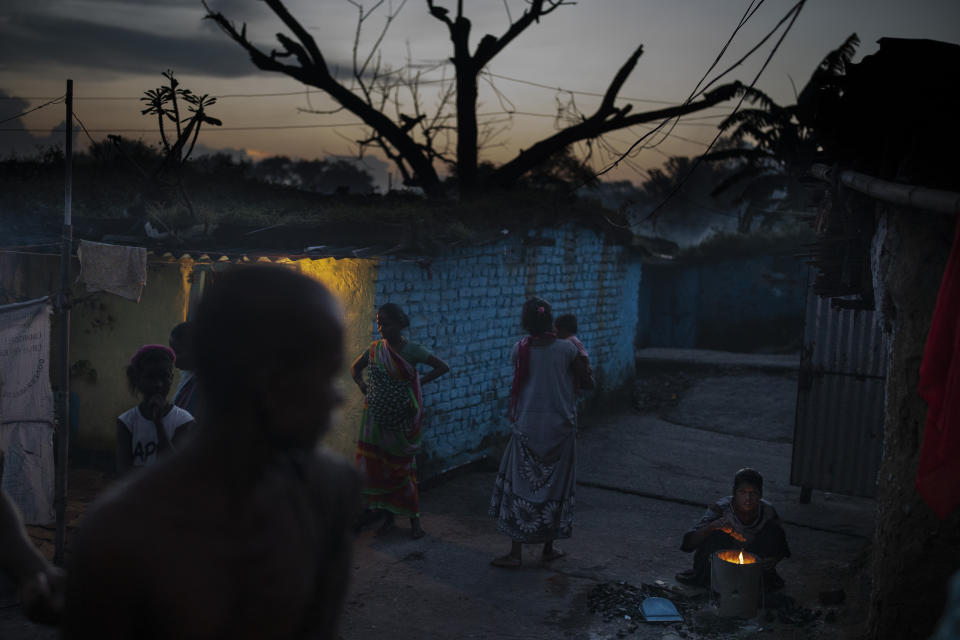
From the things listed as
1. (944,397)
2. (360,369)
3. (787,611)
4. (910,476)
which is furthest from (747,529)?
(360,369)

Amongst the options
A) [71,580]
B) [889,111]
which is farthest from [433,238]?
[71,580]

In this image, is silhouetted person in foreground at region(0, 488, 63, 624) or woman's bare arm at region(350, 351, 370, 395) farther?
woman's bare arm at region(350, 351, 370, 395)

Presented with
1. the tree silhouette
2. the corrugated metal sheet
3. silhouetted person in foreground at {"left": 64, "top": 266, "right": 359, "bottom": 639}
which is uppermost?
the tree silhouette

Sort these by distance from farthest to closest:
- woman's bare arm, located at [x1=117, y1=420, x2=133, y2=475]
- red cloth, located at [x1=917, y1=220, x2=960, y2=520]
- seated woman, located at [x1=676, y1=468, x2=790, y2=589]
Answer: seated woman, located at [x1=676, y1=468, x2=790, y2=589], woman's bare arm, located at [x1=117, y1=420, x2=133, y2=475], red cloth, located at [x1=917, y1=220, x2=960, y2=520]

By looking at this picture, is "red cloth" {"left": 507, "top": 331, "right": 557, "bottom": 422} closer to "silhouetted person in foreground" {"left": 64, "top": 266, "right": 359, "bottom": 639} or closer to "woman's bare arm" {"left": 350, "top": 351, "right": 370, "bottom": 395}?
"woman's bare arm" {"left": 350, "top": 351, "right": 370, "bottom": 395}

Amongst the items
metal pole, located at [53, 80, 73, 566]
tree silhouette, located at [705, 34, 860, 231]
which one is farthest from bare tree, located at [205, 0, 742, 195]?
metal pole, located at [53, 80, 73, 566]

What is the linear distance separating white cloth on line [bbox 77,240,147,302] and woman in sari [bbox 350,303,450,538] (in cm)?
174

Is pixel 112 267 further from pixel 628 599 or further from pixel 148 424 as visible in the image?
pixel 628 599

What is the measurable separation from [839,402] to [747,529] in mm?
2471

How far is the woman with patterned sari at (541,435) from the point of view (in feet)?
18.2

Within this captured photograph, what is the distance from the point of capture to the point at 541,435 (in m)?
5.55

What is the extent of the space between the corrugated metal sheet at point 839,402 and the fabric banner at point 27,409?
5.79 metres

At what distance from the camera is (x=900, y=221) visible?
3555mm

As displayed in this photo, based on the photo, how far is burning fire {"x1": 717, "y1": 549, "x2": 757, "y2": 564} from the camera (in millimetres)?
4586
